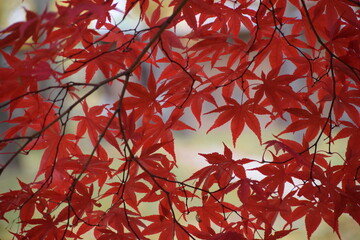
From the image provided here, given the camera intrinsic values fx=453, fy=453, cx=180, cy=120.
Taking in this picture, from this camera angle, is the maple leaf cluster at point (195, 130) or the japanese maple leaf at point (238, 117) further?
the japanese maple leaf at point (238, 117)

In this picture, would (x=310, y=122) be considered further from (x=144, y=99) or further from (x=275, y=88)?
(x=144, y=99)

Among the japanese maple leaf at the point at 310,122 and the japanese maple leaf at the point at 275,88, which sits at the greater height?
the japanese maple leaf at the point at 275,88

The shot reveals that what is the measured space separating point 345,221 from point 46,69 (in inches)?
87.1

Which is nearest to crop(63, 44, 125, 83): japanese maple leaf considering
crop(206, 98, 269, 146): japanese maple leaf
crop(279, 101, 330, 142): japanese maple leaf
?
crop(206, 98, 269, 146): japanese maple leaf

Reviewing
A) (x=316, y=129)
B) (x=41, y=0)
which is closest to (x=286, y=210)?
(x=316, y=129)

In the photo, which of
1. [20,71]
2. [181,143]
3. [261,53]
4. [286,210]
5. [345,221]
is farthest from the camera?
[181,143]

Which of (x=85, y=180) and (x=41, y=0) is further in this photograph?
(x=41, y=0)

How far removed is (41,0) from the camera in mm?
3451

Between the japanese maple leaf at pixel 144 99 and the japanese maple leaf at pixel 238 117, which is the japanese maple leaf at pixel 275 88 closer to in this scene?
the japanese maple leaf at pixel 238 117

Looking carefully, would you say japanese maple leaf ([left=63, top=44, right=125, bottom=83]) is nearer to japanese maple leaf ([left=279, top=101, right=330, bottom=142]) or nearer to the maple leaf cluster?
the maple leaf cluster

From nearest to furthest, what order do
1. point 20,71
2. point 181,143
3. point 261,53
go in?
1. point 20,71
2. point 261,53
3. point 181,143

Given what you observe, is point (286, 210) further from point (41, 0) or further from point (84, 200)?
point (41, 0)

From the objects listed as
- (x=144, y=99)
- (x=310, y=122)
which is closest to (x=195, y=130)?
(x=144, y=99)

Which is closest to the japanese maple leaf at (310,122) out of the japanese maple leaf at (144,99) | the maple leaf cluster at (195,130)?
the maple leaf cluster at (195,130)
